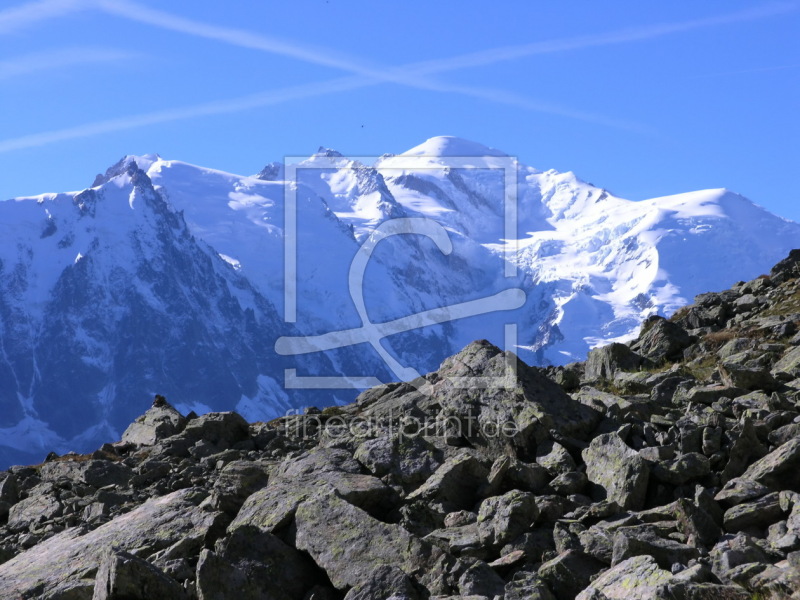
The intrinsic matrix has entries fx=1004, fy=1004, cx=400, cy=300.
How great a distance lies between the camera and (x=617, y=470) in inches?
719

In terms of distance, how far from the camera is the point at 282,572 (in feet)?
54.9

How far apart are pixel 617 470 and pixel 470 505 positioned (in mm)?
2850

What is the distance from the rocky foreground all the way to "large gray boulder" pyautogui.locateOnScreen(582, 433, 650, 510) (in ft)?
0.11

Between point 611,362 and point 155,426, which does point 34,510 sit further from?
point 611,362

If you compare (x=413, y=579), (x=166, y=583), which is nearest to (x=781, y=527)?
(x=413, y=579)

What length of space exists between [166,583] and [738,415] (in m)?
11.9

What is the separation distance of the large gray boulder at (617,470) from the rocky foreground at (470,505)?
35mm

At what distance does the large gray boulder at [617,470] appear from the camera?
17.6 meters

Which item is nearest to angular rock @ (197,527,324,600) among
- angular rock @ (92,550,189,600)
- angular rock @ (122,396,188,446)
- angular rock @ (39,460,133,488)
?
angular rock @ (92,550,189,600)

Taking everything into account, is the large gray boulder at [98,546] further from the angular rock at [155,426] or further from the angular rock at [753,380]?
the angular rock at [753,380]

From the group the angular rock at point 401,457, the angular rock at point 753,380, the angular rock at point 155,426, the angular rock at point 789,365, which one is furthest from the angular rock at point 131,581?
the angular rock at point 155,426

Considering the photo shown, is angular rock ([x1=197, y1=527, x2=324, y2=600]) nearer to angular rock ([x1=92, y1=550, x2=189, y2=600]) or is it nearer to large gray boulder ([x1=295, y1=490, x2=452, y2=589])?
large gray boulder ([x1=295, y1=490, x2=452, y2=589])

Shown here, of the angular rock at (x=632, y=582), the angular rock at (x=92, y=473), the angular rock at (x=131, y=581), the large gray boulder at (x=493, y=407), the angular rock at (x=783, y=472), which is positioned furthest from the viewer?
the angular rock at (x=92, y=473)

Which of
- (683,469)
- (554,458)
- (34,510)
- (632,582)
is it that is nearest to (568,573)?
(632,582)
